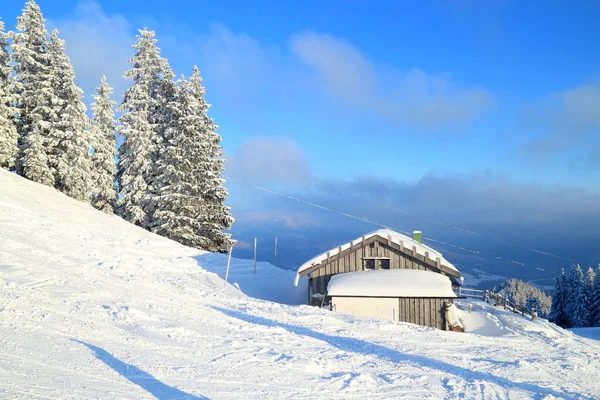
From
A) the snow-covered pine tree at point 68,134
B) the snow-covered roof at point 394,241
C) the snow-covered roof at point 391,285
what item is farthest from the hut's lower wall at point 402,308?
the snow-covered pine tree at point 68,134

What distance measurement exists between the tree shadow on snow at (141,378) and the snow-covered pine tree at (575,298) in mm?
59990

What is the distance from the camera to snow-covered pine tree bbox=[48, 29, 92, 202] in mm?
31734

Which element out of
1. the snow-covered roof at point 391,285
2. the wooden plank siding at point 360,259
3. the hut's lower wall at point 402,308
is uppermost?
the wooden plank siding at point 360,259

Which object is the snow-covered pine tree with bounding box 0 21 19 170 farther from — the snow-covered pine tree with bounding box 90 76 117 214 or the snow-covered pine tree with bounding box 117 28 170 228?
the snow-covered pine tree with bounding box 117 28 170 228

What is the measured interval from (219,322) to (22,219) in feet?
44.9

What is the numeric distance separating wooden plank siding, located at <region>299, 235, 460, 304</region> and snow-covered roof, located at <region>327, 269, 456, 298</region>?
4.47ft

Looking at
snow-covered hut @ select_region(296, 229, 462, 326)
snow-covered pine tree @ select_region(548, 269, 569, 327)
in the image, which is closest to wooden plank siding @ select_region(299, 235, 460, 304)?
snow-covered hut @ select_region(296, 229, 462, 326)

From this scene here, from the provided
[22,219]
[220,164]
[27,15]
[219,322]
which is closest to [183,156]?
[220,164]

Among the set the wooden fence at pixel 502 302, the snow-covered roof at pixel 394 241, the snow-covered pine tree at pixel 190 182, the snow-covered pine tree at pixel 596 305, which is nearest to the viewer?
the snow-covered roof at pixel 394 241

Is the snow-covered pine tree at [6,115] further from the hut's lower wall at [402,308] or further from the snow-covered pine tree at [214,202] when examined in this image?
the hut's lower wall at [402,308]

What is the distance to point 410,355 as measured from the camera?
1205cm

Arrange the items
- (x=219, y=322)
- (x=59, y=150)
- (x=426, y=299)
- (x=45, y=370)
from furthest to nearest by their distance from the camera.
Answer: (x=59, y=150) < (x=426, y=299) < (x=219, y=322) < (x=45, y=370)

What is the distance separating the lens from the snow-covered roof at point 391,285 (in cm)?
2047

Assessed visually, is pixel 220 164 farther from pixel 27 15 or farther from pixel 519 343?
pixel 519 343
